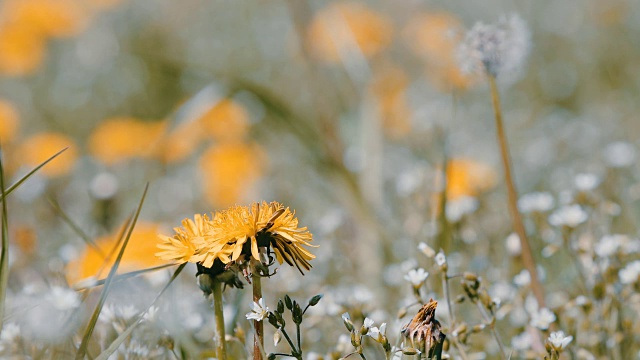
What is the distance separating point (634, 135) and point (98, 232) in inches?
95.0

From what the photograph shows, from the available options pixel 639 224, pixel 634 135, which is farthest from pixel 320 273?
pixel 634 135

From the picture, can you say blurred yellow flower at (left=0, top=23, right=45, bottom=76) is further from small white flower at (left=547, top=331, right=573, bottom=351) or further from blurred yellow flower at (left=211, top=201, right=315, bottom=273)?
small white flower at (left=547, top=331, right=573, bottom=351)

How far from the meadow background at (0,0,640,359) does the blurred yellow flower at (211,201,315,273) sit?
0.82 ft

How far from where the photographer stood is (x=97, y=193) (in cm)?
311

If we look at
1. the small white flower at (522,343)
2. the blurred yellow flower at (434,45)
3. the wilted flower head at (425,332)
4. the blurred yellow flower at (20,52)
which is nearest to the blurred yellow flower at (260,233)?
the wilted flower head at (425,332)

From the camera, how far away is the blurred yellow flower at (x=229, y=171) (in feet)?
12.8

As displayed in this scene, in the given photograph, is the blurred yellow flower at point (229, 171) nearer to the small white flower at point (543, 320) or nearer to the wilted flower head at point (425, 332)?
the small white flower at point (543, 320)

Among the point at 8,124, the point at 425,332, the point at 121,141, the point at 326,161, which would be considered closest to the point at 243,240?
the point at 425,332

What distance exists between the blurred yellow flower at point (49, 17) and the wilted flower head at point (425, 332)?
4.44 meters

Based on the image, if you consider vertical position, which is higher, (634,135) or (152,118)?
(152,118)

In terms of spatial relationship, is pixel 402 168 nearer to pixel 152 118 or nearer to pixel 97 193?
pixel 97 193

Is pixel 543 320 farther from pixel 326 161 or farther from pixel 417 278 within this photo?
pixel 326 161

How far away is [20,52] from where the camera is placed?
4.73m

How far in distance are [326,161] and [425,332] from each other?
150 cm
